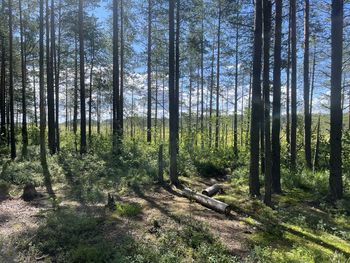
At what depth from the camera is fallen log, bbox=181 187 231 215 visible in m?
8.65

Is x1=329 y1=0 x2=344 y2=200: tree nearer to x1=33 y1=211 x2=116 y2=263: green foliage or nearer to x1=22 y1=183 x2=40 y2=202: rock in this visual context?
x1=33 y1=211 x2=116 y2=263: green foliage

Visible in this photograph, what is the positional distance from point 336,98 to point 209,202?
5024 millimetres

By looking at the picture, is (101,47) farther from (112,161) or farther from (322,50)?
(322,50)

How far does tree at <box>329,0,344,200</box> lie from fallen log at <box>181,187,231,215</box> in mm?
3942

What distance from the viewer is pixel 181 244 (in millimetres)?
6281

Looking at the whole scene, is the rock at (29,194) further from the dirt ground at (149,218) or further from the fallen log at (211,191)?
the fallen log at (211,191)

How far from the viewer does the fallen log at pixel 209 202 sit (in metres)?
8.65

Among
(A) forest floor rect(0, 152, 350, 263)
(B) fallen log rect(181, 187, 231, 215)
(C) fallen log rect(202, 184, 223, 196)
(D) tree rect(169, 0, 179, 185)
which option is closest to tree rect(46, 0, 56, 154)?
(A) forest floor rect(0, 152, 350, 263)

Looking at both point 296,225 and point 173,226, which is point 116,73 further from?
point 296,225

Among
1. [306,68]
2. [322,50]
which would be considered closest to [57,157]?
[306,68]

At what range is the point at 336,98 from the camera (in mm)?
9742

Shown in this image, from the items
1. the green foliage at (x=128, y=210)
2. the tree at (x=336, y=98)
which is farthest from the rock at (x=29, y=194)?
the tree at (x=336, y=98)

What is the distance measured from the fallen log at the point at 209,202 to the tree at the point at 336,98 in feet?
12.9

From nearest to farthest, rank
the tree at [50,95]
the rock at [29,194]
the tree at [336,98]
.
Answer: the tree at [336,98], the rock at [29,194], the tree at [50,95]
